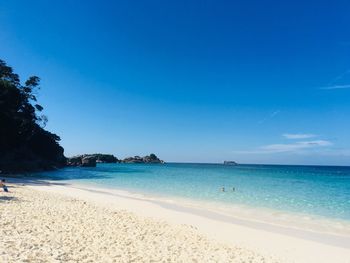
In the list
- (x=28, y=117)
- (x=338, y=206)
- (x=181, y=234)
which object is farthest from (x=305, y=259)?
(x=28, y=117)

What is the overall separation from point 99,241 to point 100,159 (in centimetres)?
15618

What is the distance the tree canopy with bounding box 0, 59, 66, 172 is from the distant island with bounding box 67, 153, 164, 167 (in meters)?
28.3

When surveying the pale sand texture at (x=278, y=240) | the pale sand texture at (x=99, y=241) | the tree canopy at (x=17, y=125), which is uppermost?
the tree canopy at (x=17, y=125)

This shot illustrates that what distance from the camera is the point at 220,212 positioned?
56.5 ft

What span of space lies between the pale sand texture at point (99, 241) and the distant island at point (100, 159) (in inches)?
3307

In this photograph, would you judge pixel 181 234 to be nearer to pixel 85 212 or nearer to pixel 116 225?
pixel 116 225

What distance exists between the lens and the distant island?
305ft

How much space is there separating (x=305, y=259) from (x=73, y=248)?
667 centimetres

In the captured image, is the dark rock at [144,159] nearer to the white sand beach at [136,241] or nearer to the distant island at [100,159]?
the distant island at [100,159]

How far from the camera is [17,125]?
47906 millimetres

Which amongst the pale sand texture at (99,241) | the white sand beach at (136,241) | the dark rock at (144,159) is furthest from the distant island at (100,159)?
the pale sand texture at (99,241)

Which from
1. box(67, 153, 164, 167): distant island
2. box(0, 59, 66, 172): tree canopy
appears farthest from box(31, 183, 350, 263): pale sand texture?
box(67, 153, 164, 167): distant island

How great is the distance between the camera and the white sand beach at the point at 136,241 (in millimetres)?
6965

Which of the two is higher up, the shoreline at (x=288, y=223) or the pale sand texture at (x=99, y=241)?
the pale sand texture at (x=99, y=241)
